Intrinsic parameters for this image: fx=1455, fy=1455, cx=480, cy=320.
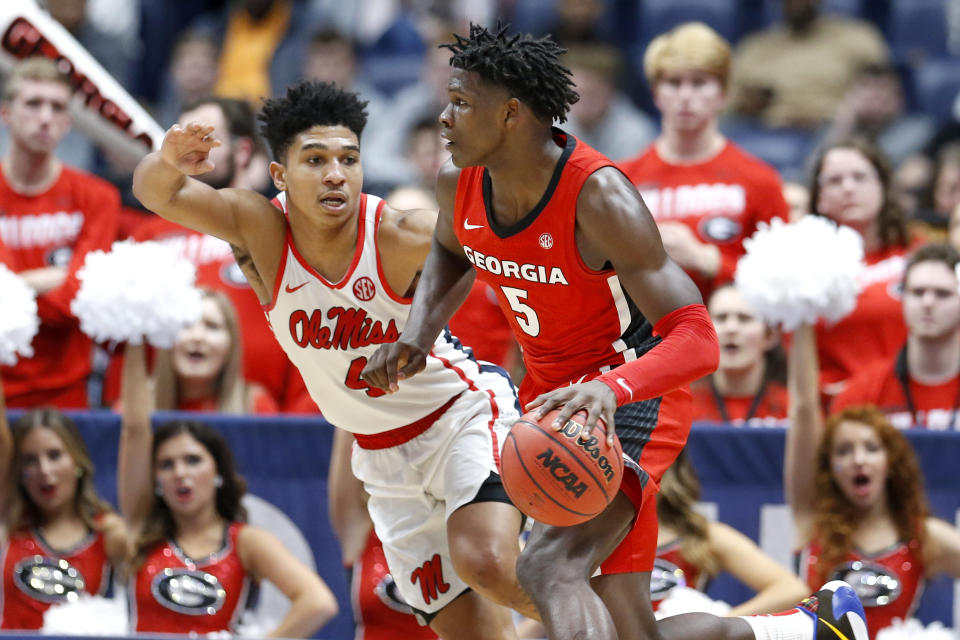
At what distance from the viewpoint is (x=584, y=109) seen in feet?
28.0

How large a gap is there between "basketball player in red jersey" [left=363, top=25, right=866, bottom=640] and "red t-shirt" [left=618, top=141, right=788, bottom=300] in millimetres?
2530

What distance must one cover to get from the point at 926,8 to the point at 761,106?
1.41 meters

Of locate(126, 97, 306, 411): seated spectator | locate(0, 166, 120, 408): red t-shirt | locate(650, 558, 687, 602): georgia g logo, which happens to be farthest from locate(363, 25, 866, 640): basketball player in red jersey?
locate(0, 166, 120, 408): red t-shirt

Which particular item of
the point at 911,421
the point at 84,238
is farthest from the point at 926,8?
the point at 84,238

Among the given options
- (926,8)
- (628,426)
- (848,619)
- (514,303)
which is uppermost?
(926,8)

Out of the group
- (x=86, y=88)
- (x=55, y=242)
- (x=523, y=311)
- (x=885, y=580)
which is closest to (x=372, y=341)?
(x=523, y=311)

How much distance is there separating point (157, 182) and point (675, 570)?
253 centimetres

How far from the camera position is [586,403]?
11.5 feet

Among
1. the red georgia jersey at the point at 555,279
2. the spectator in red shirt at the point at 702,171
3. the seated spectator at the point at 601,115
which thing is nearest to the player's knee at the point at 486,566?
the red georgia jersey at the point at 555,279

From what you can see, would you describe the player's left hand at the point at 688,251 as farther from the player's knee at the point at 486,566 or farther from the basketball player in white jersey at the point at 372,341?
the player's knee at the point at 486,566

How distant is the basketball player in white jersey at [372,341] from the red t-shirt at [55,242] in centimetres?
240

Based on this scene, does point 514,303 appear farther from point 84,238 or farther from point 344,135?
point 84,238

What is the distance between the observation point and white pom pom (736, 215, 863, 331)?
5.66 meters

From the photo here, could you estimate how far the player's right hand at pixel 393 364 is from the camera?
13.6 ft
